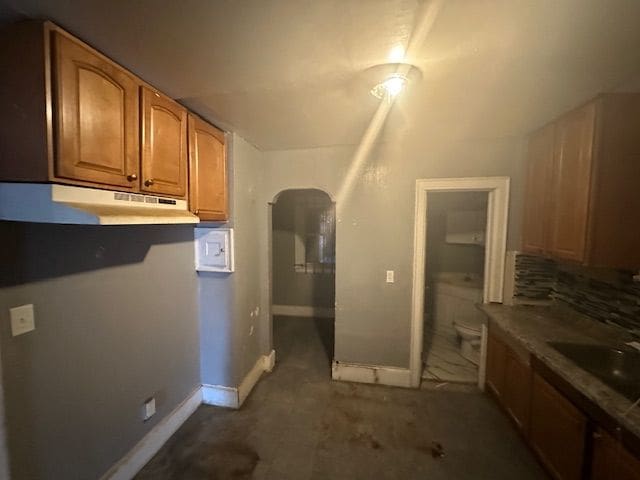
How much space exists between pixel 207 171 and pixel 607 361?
288 cm

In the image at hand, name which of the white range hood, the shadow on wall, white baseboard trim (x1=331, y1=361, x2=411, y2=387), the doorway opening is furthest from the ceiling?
the doorway opening

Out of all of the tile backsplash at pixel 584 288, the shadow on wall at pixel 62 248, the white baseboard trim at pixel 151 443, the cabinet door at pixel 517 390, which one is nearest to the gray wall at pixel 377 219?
the tile backsplash at pixel 584 288

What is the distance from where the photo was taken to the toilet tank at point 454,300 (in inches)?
131

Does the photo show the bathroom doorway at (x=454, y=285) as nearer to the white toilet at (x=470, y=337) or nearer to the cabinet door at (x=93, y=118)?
the white toilet at (x=470, y=337)

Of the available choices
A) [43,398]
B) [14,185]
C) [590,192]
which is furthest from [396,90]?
[43,398]

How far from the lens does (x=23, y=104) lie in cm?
102

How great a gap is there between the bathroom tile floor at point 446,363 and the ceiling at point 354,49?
2.47 m

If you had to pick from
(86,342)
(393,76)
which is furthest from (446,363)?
(86,342)

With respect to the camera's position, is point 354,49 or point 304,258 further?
point 304,258

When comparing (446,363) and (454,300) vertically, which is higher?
(454,300)

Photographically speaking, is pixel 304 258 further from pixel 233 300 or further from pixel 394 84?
pixel 394 84

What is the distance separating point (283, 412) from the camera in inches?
91.0

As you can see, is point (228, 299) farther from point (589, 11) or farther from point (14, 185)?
point (589, 11)

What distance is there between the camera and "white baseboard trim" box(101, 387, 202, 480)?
166cm
